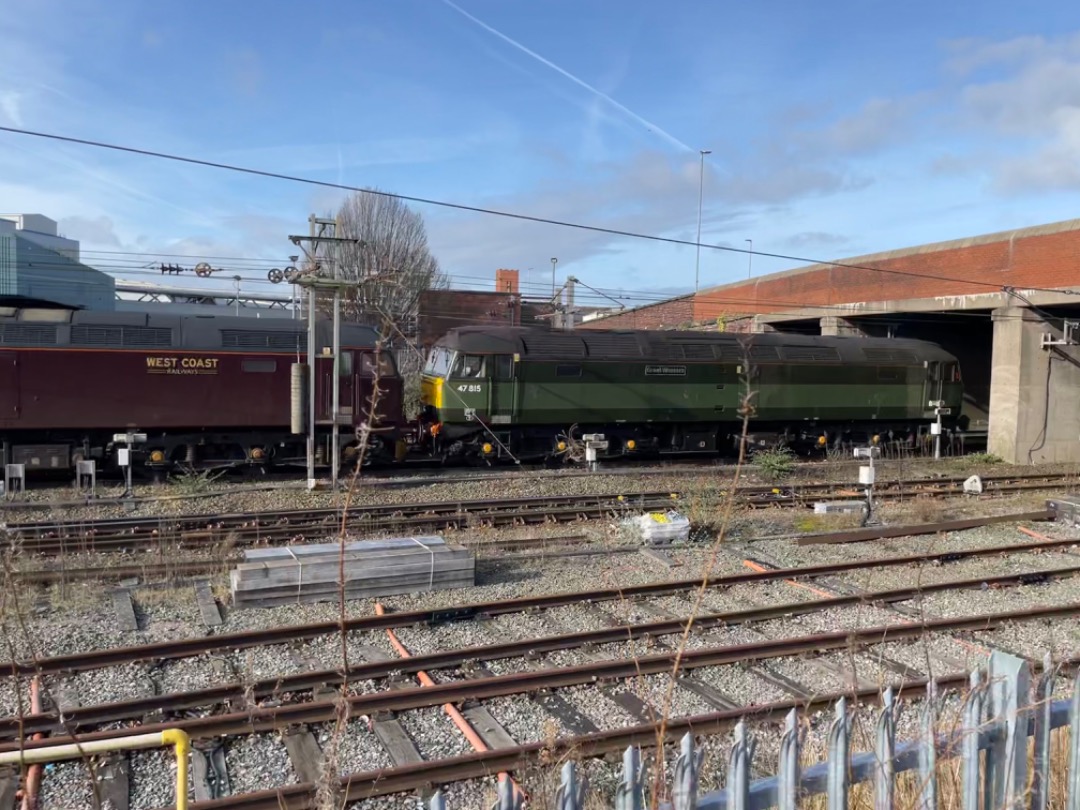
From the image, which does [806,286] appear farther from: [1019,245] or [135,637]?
[135,637]

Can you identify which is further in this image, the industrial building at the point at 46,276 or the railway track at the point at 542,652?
the industrial building at the point at 46,276

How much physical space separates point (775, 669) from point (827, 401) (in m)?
16.8

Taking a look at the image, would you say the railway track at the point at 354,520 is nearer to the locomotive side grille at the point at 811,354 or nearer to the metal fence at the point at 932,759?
the locomotive side grille at the point at 811,354

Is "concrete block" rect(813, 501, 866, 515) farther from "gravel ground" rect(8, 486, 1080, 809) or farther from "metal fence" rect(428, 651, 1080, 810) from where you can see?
"metal fence" rect(428, 651, 1080, 810)

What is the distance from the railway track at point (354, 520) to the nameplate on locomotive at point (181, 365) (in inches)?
190

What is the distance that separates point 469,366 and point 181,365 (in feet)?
20.4

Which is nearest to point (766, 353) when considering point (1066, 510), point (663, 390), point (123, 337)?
point (663, 390)

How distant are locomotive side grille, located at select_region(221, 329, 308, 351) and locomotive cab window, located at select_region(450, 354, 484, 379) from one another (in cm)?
344

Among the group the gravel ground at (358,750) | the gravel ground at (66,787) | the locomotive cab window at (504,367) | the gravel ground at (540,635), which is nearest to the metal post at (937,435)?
the gravel ground at (540,635)

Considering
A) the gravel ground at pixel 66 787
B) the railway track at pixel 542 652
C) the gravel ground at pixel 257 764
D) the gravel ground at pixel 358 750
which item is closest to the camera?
the gravel ground at pixel 66 787

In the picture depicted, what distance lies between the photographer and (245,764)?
17.7ft

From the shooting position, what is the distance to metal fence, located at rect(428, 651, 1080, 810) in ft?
9.56

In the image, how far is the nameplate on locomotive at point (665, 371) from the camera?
20.7 meters

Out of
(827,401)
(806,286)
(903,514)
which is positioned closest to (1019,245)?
(827,401)
